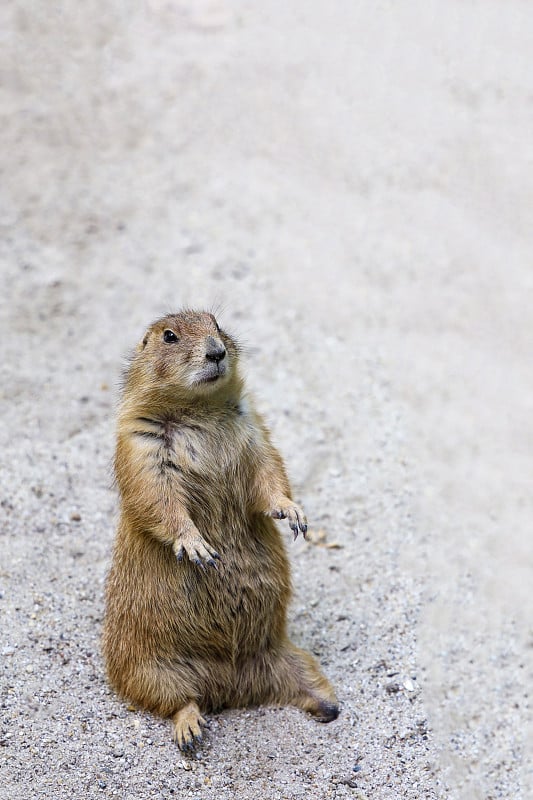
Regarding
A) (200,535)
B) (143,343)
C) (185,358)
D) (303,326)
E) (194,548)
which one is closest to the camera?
(194,548)

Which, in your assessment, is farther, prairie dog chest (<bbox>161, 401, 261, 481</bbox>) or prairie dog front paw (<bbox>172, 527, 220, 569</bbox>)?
prairie dog chest (<bbox>161, 401, 261, 481</bbox>)

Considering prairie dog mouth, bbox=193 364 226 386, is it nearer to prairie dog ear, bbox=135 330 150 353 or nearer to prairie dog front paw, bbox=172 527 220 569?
prairie dog ear, bbox=135 330 150 353

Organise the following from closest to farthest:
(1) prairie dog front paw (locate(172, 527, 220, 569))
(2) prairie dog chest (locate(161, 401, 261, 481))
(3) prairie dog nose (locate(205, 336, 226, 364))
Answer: (1) prairie dog front paw (locate(172, 527, 220, 569)), (3) prairie dog nose (locate(205, 336, 226, 364)), (2) prairie dog chest (locate(161, 401, 261, 481))

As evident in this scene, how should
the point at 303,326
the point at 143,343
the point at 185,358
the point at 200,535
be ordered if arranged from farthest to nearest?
1. the point at 303,326
2. the point at 143,343
3. the point at 185,358
4. the point at 200,535

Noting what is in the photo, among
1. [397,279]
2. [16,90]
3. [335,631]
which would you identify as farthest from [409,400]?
[16,90]

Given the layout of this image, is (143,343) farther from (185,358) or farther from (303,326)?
(303,326)

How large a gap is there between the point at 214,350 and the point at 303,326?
285 cm

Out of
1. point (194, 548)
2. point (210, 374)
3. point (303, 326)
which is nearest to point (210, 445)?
point (210, 374)

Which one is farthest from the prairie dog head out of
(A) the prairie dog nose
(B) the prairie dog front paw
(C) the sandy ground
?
(C) the sandy ground

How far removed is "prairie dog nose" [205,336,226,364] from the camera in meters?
4.02

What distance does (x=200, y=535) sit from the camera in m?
3.98

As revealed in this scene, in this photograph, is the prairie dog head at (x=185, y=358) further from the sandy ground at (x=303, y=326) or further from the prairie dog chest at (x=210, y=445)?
the sandy ground at (x=303, y=326)

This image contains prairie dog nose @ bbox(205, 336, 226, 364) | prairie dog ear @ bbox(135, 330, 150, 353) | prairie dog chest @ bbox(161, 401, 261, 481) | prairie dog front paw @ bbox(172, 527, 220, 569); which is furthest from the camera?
prairie dog ear @ bbox(135, 330, 150, 353)

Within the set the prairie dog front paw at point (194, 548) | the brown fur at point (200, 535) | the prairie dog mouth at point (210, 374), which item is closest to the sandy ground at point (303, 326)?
the brown fur at point (200, 535)
